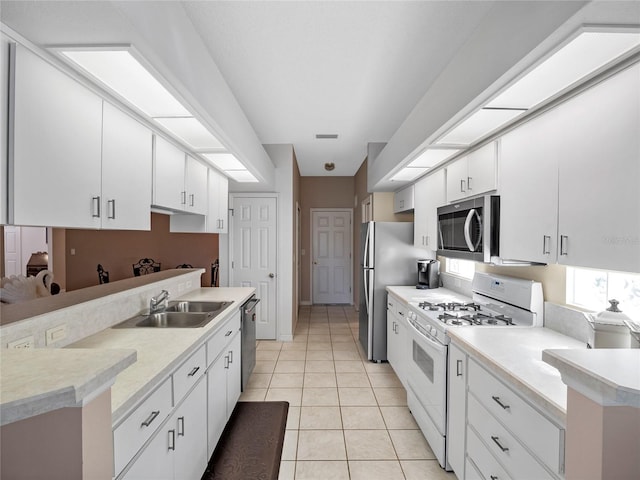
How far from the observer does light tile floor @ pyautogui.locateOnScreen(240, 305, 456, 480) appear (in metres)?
2.10

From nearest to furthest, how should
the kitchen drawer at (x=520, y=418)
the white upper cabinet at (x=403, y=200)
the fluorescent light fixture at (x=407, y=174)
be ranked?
the kitchen drawer at (x=520, y=418), the fluorescent light fixture at (x=407, y=174), the white upper cabinet at (x=403, y=200)

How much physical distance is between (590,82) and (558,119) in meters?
0.20

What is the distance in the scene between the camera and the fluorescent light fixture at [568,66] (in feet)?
3.34

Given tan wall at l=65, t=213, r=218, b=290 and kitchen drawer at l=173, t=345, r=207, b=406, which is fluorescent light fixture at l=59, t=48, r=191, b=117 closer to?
kitchen drawer at l=173, t=345, r=207, b=406

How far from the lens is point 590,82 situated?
50.6 inches

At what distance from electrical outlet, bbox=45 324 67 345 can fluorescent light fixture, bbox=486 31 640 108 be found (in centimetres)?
231

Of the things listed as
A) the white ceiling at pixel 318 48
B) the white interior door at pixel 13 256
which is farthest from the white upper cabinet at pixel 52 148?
the white interior door at pixel 13 256

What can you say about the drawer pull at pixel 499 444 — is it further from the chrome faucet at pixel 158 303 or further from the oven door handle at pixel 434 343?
the chrome faucet at pixel 158 303

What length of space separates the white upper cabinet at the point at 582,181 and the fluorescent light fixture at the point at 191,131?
5.99 feet

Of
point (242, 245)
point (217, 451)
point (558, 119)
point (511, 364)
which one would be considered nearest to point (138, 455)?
point (217, 451)

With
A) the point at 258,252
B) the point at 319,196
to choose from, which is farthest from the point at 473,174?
the point at 319,196

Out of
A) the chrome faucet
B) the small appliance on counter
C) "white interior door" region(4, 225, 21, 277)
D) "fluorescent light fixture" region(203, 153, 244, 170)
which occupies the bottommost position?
the chrome faucet

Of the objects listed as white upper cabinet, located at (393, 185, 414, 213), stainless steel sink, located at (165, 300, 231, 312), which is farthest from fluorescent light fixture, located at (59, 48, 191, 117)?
white upper cabinet, located at (393, 185, 414, 213)

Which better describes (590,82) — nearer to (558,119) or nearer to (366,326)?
(558,119)
